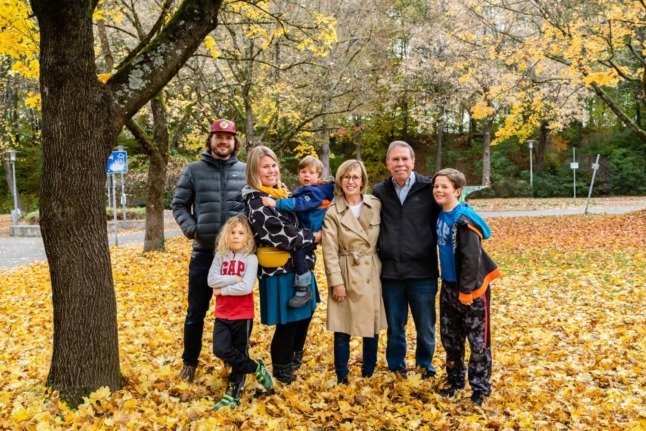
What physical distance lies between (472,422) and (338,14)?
17375mm

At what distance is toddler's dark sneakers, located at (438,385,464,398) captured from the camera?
13.8 feet

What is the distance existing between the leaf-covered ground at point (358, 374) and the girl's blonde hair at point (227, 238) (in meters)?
1.07

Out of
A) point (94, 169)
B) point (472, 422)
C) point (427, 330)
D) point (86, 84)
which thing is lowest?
point (472, 422)

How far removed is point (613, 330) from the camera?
617 cm

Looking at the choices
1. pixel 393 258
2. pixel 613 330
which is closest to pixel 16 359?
pixel 393 258

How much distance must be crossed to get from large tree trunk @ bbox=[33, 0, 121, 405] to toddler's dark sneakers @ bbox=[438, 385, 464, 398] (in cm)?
247

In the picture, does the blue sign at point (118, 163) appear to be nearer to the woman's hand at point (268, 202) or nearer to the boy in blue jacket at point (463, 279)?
the woman's hand at point (268, 202)

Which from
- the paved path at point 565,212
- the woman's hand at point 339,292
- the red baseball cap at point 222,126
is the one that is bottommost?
the woman's hand at point 339,292

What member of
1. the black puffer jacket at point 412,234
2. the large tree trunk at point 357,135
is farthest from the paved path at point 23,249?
the large tree trunk at point 357,135

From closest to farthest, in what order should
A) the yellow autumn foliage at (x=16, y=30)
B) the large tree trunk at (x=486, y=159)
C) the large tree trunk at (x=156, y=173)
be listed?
the yellow autumn foliage at (x=16, y=30)
the large tree trunk at (x=156, y=173)
the large tree trunk at (x=486, y=159)

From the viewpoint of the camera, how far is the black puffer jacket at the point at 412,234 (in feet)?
13.9

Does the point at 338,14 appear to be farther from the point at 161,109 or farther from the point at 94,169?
the point at 94,169

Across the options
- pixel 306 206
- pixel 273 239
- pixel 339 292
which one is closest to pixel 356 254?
pixel 339 292

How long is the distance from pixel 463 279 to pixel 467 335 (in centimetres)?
52
